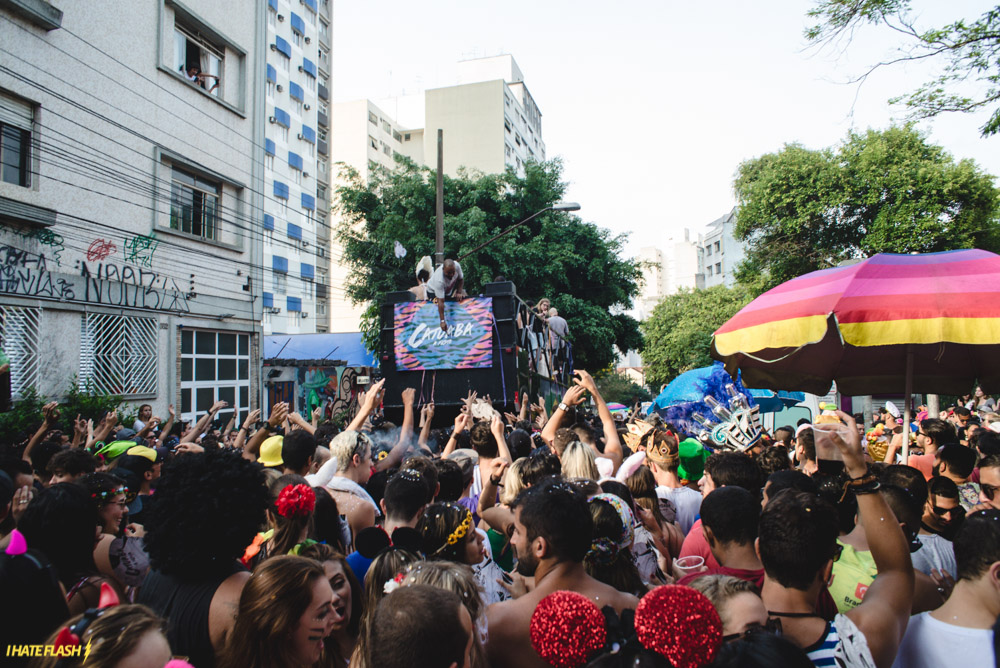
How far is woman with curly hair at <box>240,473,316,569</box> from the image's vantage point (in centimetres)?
257

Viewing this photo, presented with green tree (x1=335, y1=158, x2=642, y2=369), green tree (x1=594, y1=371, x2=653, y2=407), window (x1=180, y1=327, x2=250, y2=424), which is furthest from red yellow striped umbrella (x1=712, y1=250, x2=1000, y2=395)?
green tree (x1=594, y1=371, x2=653, y2=407)

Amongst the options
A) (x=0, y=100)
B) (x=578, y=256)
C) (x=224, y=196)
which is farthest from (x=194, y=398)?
(x=578, y=256)

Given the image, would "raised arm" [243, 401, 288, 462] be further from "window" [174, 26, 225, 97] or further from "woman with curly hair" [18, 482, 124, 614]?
"window" [174, 26, 225, 97]

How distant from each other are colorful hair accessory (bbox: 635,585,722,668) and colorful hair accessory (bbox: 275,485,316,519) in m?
1.61

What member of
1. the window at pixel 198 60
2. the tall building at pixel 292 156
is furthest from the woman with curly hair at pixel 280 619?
the tall building at pixel 292 156

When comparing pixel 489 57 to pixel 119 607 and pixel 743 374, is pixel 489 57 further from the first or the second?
pixel 119 607

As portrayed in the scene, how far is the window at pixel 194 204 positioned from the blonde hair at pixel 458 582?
1452 cm

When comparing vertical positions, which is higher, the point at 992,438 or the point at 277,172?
the point at 277,172

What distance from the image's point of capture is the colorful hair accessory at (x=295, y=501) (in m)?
2.56

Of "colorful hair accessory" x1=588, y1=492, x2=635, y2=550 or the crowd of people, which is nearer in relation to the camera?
the crowd of people

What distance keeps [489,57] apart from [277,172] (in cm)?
2828

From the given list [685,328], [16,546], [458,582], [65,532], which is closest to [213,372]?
[65,532]

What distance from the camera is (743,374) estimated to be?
581 centimetres

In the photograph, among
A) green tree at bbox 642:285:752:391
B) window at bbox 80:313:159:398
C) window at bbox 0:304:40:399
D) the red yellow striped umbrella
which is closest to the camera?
the red yellow striped umbrella
